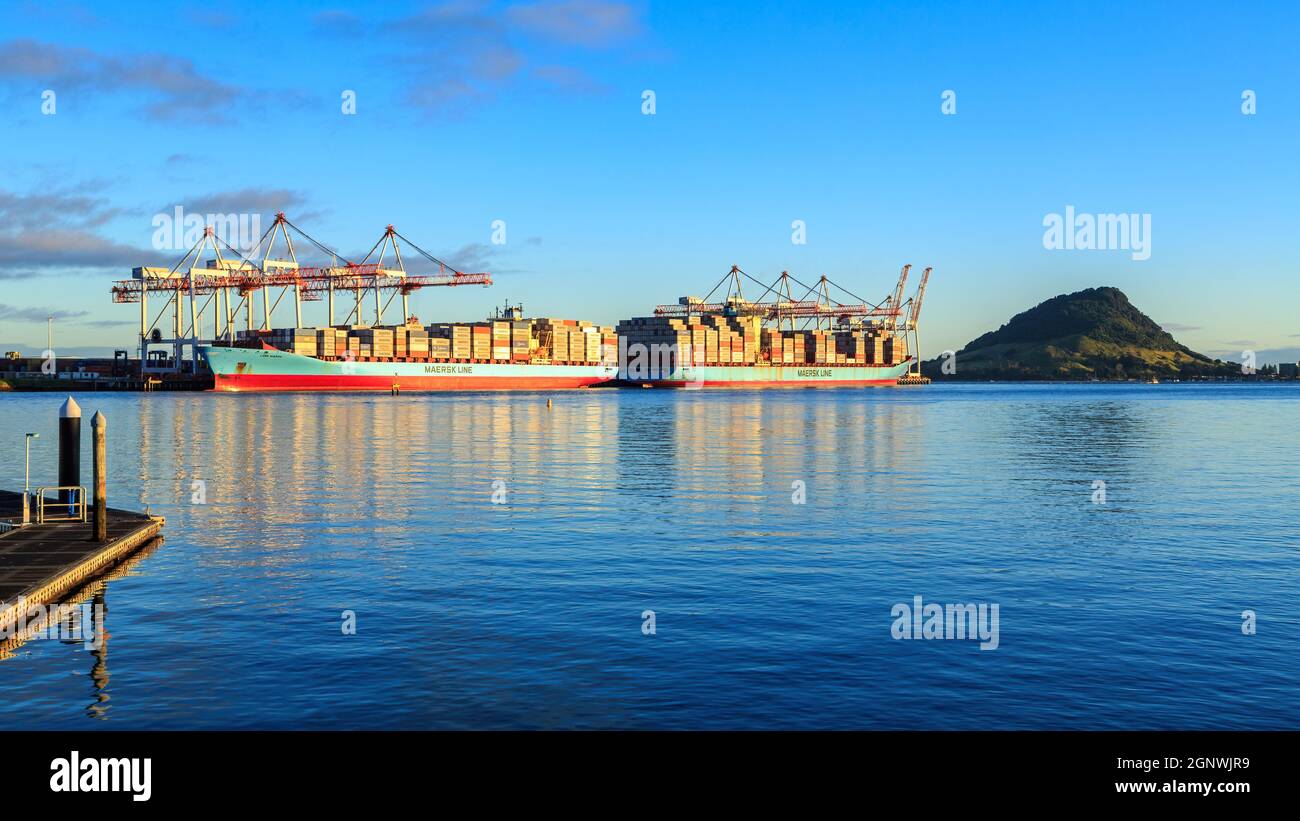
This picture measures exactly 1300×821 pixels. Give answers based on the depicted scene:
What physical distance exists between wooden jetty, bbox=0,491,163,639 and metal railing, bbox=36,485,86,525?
0.24 meters


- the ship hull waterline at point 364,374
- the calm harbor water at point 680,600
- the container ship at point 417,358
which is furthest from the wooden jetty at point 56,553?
the container ship at point 417,358

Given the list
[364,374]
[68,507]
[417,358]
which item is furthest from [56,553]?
[417,358]

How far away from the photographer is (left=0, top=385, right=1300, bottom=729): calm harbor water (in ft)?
40.0

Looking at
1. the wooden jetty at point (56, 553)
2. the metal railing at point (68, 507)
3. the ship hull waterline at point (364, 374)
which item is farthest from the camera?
the ship hull waterline at point (364, 374)

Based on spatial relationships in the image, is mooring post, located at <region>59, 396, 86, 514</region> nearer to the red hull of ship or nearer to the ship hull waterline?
the ship hull waterline

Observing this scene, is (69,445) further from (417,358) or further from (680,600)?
(417,358)

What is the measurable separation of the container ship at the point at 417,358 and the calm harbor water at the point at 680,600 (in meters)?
112

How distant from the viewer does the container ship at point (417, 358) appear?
14800cm

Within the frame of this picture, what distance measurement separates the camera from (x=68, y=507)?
26750 millimetres

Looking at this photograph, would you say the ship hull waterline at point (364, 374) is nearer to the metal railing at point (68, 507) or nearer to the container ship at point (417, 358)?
the container ship at point (417, 358)

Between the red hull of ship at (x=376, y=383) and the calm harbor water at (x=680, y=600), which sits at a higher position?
the red hull of ship at (x=376, y=383)

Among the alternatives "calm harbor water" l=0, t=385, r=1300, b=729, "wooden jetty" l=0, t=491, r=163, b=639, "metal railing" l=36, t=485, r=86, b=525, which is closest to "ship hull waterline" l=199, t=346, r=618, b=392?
"calm harbor water" l=0, t=385, r=1300, b=729
